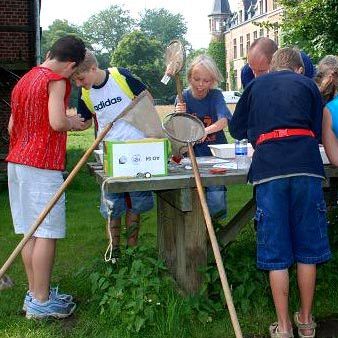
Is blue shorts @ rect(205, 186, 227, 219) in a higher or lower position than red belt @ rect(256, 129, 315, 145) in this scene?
lower

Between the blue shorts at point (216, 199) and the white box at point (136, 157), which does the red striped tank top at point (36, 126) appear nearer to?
the white box at point (136, 157)

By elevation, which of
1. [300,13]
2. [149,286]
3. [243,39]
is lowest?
[149,286]

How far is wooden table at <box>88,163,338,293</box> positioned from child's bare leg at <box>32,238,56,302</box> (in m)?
0.55

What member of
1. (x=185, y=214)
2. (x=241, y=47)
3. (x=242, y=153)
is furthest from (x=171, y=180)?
(x=241, y=47)

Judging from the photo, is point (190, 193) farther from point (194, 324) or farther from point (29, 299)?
point (29, 299)

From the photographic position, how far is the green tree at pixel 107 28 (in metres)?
91.6

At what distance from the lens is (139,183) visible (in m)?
3.45

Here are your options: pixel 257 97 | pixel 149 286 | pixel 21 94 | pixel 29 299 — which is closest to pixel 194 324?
pixel 149 286

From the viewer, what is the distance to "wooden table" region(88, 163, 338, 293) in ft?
11.4

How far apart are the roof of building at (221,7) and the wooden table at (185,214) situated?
7690 centimetres

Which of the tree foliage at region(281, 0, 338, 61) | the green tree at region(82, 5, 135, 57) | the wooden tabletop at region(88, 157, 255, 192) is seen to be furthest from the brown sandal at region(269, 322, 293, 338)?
the green tree at region(82, 5, 135, 57)

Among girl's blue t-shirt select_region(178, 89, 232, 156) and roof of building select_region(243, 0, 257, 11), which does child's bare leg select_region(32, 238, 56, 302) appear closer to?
girl's blue t-shirt select_region(178, 89, 232, 156)

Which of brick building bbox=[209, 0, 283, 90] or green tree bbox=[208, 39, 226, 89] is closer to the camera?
brick building bbox=[209, 0, 283, 90]

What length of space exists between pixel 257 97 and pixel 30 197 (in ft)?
5.07
